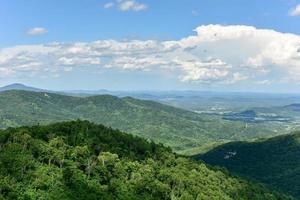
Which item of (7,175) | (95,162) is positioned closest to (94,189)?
(95,162)

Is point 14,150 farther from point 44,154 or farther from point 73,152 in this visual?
point 73,152

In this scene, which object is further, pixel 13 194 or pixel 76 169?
pixel 76 169

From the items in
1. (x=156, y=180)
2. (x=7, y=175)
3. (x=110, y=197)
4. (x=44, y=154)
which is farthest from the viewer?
(x=156, y=180)

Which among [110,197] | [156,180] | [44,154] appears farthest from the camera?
[156,180]

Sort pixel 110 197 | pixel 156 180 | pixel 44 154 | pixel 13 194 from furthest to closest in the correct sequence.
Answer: pixel 156 180 < pixel 44 154 < pixel 110 197 < pixel 13 194

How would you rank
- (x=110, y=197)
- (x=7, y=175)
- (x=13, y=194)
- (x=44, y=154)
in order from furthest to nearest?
(x=44, y=154) < (x=110, y=197) < (x=7, y=175) < (x=13, y=194)

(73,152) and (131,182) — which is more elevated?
(73,152)

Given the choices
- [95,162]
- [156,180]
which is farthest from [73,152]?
[156,180]

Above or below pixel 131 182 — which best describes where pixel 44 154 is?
above

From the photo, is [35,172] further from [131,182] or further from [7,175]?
[131,182]
